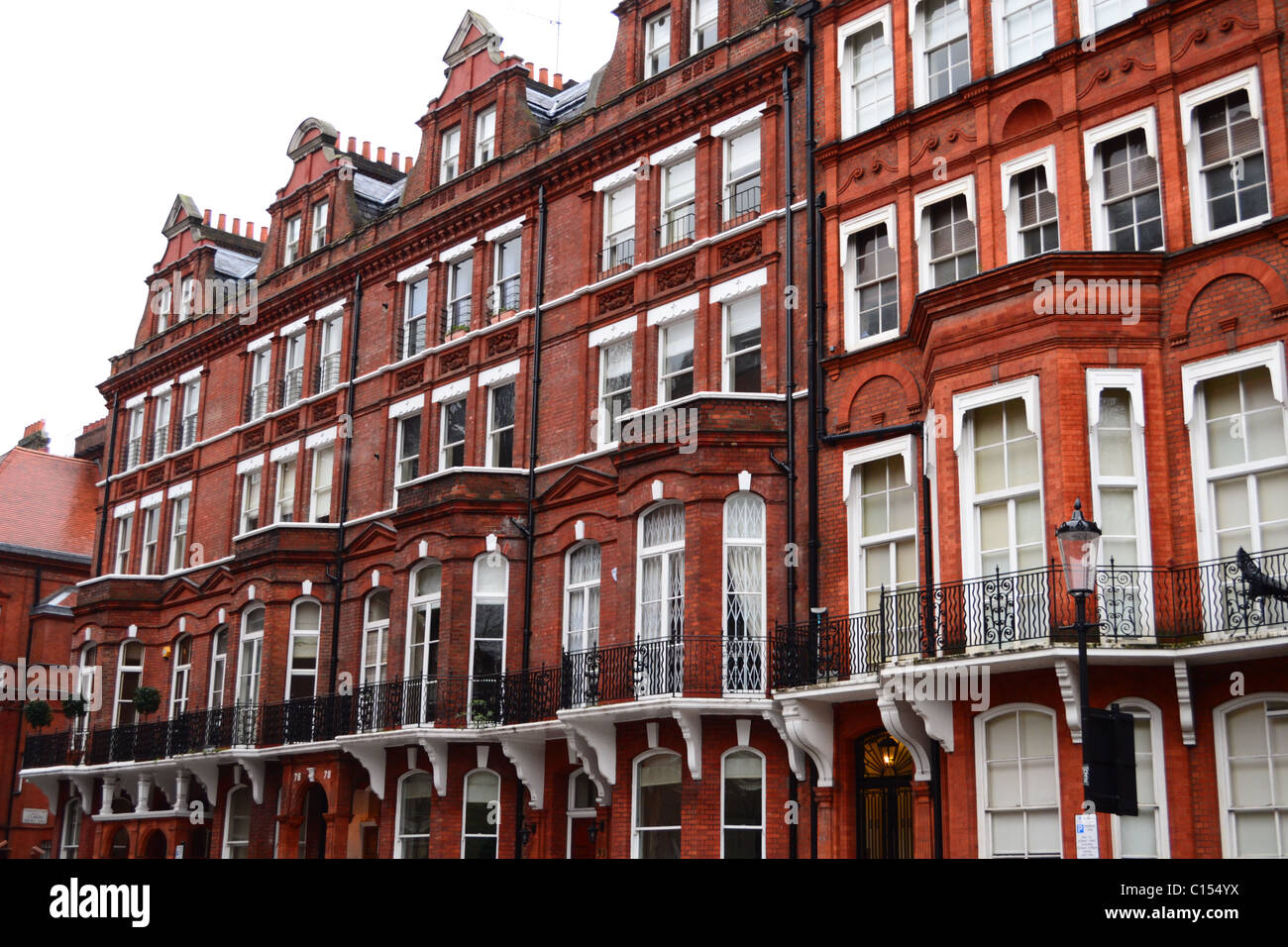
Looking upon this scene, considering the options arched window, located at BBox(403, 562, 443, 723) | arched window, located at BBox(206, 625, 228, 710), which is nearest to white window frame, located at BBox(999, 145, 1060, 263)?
arched window, located at BBox(403, 562, 443, 723)

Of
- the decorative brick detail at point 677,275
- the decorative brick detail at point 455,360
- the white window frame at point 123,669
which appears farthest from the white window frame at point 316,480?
the decorative brick detail at point 677,275

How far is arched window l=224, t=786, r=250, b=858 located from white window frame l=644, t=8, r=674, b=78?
17.5 m

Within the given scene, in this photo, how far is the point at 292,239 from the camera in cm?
3412

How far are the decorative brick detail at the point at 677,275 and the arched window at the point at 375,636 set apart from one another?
899cm

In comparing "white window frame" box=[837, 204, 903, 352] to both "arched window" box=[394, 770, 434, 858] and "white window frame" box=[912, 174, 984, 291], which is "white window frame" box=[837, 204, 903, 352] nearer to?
"white window frame" box=[912, 174, 984, 291]

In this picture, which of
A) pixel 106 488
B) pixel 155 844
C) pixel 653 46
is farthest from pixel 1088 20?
pixel 106 488

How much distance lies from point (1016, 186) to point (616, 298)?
812 centimetres

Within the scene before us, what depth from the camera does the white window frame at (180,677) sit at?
107 ft

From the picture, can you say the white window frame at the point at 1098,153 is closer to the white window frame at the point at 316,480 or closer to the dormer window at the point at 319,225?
the white window frame at the point at 316,480

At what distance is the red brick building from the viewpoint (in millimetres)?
16219

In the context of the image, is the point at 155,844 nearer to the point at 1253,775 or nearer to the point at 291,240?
the point at 291,240
